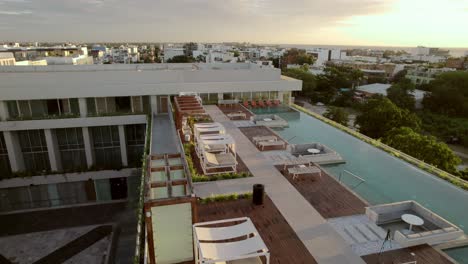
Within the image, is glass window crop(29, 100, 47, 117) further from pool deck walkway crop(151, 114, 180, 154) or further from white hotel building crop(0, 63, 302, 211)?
pool deck walkway crop(151, 114, 180, 154)

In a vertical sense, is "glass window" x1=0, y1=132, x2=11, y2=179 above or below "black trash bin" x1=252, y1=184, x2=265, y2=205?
below

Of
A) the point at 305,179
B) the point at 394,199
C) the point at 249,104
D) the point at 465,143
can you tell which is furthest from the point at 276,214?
the point at 465,143

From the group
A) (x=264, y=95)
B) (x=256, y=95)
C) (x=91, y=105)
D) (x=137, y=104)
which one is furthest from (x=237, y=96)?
(x=91, y=105)

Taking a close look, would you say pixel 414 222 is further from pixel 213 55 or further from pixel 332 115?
pixel 213 55

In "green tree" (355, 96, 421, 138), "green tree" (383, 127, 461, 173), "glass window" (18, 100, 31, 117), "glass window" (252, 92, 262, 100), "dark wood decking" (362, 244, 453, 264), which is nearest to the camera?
"dark wood decking" (362, 244, 453, 264)

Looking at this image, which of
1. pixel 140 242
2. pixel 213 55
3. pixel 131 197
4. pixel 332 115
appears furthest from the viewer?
pixel 213 55

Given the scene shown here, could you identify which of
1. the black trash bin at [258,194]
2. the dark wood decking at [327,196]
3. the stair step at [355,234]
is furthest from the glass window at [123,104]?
the stair step at [355,234]

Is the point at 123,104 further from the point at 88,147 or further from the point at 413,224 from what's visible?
the point at 413,224

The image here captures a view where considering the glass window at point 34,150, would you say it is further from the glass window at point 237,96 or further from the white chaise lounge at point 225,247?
the white chaise lounge at point 225,247

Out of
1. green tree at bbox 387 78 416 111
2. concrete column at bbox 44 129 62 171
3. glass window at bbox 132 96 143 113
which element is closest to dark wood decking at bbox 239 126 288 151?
glass window at bbox 132 96 143 113
